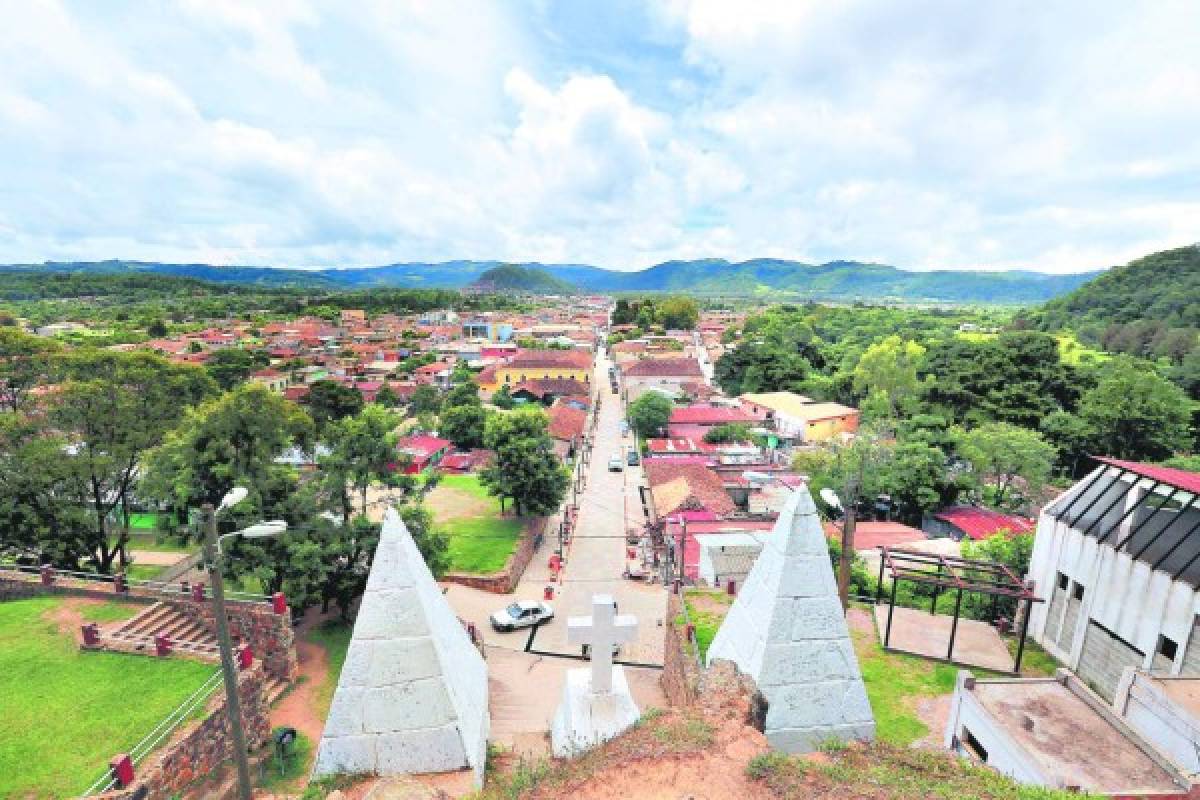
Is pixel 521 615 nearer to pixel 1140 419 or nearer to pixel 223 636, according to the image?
pixel 223 636

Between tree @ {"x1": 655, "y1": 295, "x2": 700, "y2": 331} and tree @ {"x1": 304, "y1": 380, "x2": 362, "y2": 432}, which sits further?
tree @ {"x1": 655, "y1": 295, "x2": 700, "y2": 331}

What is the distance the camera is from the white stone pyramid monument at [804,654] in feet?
28.2

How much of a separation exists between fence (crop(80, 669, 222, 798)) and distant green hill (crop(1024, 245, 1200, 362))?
262 feet

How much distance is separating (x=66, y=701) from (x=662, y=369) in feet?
193

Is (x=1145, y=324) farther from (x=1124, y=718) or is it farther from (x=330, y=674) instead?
(x=330, y=674)

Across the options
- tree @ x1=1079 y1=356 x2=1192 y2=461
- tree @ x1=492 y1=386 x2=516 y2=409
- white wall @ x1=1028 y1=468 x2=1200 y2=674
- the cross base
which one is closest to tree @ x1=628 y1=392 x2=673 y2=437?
tree @ x1=492 y1=386 x2=516 y2=409

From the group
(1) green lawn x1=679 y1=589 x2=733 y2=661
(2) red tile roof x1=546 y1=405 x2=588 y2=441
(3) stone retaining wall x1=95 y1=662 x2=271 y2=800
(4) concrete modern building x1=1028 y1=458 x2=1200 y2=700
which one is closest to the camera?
(3) stone retaining wall x1=95 y1=662 x2=271 y2=800

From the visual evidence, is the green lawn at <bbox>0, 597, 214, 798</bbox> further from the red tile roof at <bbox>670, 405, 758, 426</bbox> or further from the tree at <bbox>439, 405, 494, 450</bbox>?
the red tile roof at <bbox>670, 405, 758, 426</bbox>

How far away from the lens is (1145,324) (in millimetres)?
71250

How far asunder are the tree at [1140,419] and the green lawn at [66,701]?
4672 cm

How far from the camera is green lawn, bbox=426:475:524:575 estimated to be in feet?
83.2

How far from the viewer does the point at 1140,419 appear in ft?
116

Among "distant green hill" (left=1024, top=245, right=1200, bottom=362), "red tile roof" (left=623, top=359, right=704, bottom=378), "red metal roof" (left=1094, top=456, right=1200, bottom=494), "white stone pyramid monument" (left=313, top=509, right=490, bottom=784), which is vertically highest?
"distant green hill" (left=1024, top=245, right=1200, bottom=362)

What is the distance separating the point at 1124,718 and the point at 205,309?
14880cm
